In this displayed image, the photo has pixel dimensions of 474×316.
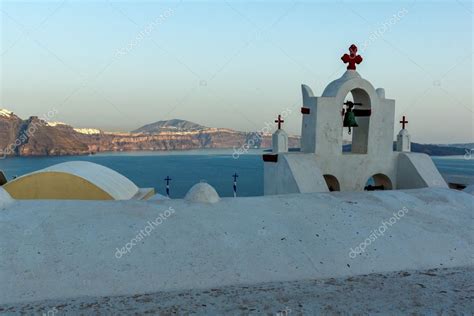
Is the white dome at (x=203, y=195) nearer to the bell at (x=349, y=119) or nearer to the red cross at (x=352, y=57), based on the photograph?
the bell at (x=349, y=119)

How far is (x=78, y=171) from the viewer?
1245 cm

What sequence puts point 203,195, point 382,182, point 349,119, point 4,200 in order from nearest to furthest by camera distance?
point 4,200 < point 203,195 < point 349,119 < point 382,182

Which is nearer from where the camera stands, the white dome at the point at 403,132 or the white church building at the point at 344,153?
the white church building at the point at 344,153

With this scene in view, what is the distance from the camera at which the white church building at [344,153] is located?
34.4 ft

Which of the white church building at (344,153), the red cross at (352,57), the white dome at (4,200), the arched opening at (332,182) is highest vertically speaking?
the red cross at (352,57)

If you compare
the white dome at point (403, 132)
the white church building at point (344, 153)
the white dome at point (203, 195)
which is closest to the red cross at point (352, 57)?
the white church building at point (344, 153)

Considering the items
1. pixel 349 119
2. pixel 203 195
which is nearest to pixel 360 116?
pixel 349 119

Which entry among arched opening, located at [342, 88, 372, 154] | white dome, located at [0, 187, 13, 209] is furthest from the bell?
white dome, located at [0, 187, 13, 209]

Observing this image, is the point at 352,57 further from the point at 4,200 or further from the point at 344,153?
the point at 4,200

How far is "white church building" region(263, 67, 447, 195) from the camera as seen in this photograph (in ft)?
34.4

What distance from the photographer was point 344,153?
11703 mm

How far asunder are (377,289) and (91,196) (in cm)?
876

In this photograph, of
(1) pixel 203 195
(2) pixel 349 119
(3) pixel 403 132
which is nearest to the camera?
(1) pixel 203 195

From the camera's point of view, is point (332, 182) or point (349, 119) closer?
point (349, 119)
